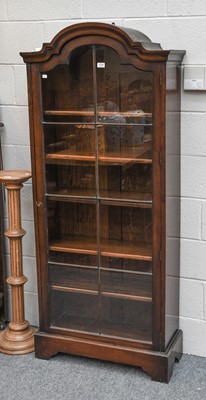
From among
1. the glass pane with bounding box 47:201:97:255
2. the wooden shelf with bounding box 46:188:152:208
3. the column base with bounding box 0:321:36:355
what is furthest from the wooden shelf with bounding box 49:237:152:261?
the column base with bounding box 0:321:36:355

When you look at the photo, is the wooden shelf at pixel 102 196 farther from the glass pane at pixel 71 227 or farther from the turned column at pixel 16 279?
the turned column at pixel 16 279

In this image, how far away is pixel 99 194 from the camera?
2812mm

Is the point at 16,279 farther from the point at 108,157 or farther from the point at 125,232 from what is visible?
the point at 108,157

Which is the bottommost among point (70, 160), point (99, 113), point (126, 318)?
point (126, 318)

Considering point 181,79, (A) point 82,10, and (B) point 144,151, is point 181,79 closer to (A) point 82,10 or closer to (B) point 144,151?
(B) point 144,151

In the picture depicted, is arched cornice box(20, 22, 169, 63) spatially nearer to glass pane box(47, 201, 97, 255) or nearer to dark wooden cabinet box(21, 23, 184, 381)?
dark wooden cabinet box(21, 23, 184, 381)

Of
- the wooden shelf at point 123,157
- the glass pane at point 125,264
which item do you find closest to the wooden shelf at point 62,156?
the wooden shelf at point 123,157

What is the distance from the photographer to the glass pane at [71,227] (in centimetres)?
289

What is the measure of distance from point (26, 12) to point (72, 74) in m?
0.58

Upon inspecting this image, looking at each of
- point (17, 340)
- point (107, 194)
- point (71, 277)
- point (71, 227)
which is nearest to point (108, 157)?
point (107, 194)

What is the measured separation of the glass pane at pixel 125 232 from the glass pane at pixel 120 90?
1.45ft

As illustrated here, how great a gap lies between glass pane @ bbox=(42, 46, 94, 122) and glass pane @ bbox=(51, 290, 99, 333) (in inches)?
35.4

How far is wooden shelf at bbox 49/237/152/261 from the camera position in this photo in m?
2.79

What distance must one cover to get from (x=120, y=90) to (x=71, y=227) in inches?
29.5
